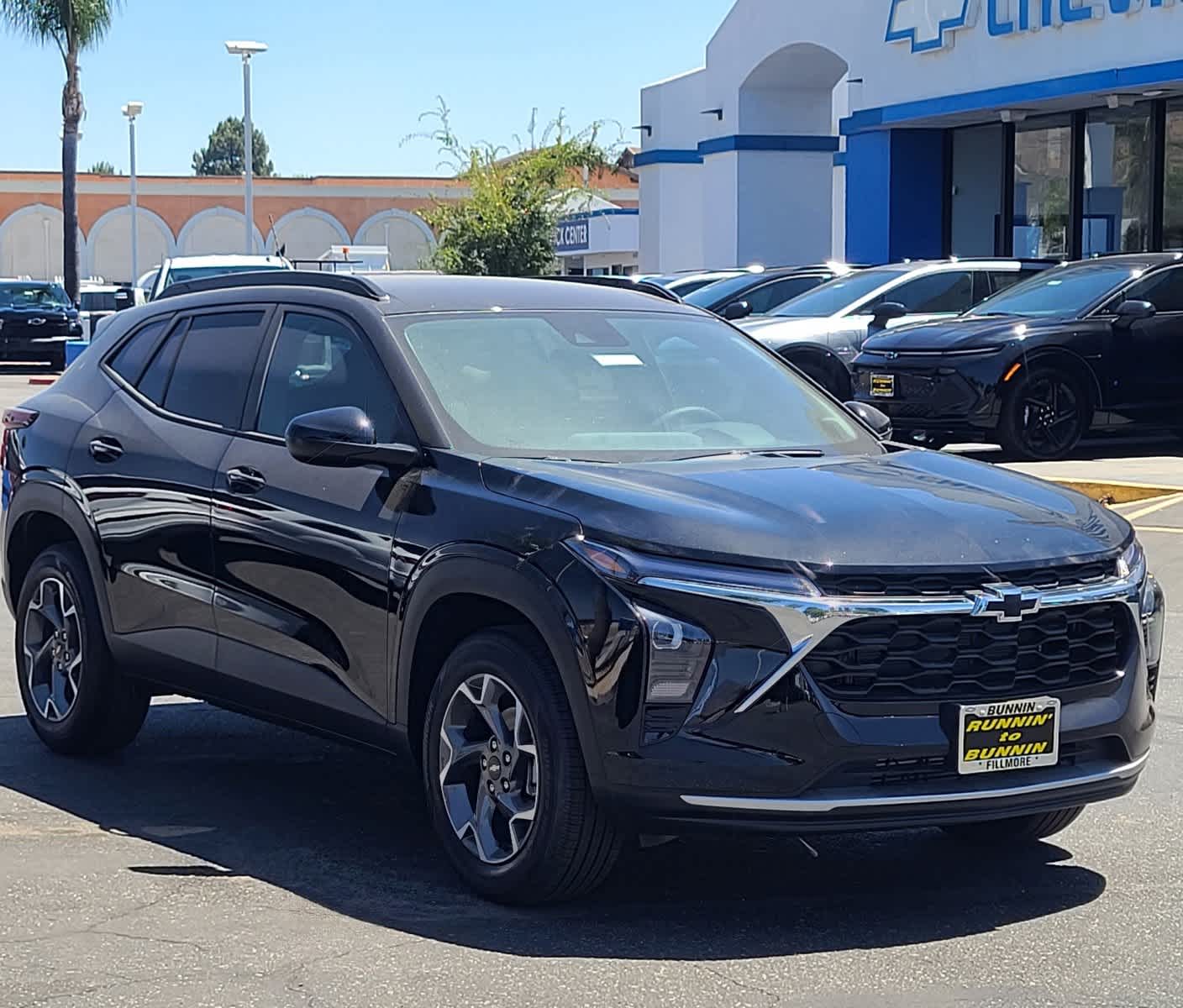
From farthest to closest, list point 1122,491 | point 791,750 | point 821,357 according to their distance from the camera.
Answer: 1. point 821,357
2. point 1122,491
3. point 791,750

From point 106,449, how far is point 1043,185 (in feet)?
72.2

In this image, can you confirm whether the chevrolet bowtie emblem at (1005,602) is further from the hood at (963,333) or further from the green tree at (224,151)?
the green tree at (224,151)

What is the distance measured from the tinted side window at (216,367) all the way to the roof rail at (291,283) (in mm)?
153

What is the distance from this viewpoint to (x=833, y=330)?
18.1 meters

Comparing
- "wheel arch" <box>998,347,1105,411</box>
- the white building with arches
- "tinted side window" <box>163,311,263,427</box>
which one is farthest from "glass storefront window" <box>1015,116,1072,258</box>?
the white building with arches

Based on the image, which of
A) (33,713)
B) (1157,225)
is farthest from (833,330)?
(33,713)

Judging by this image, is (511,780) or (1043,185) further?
(1043,185)

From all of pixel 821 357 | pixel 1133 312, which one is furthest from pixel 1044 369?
pixel 821 357

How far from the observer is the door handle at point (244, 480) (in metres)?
6.14

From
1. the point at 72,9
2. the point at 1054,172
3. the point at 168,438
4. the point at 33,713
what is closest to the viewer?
the point at 168,438

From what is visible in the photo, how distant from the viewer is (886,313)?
17.2 metres

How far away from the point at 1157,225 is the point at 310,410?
20.1m

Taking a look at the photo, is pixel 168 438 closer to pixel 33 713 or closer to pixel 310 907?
pixel 33 713

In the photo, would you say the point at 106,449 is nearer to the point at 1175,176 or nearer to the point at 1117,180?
the point at 1175,176
